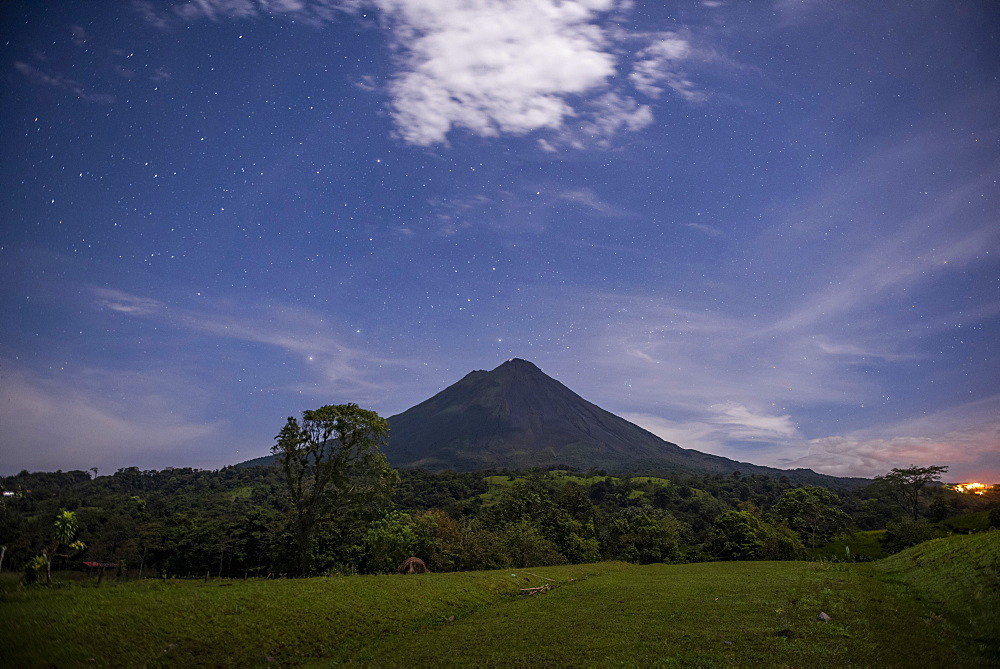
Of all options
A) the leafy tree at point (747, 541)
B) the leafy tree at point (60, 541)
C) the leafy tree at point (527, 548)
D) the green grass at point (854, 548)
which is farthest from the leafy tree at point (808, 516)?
the leafy tree at point (60, 541)

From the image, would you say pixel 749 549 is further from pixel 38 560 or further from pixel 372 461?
pixel 38 560

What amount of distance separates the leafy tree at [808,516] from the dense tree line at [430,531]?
185 millimetres

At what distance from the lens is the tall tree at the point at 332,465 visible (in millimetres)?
35500

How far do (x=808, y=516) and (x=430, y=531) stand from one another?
62919 millimetres

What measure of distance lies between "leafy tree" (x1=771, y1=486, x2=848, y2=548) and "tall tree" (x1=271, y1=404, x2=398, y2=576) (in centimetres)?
6123

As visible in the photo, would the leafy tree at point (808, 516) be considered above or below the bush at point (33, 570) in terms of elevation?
below

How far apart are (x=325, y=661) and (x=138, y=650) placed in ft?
15.3

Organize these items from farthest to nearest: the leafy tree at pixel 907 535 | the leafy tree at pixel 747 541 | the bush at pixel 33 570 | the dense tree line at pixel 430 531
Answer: the leafy tree at pixel 907 535, the leafy tree at pixel 747 541, the dense tree line at pixel 430 531, the bush at pixel 33 570

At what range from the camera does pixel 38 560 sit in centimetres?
1561

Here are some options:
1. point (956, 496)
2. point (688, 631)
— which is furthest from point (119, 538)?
point (956, 496)

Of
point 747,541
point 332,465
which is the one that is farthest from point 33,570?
point 747,541

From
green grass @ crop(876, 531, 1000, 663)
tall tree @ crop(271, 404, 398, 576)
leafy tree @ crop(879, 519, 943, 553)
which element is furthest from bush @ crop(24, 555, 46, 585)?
leafy tree @ crop(879, 519, 943, 553)

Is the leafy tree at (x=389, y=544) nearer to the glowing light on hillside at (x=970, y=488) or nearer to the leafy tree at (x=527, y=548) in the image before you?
the leafy tree at (x=527, y=548)

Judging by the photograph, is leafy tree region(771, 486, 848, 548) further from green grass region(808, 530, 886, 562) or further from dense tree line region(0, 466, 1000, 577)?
green grass region(808, 530, 886, 562)
